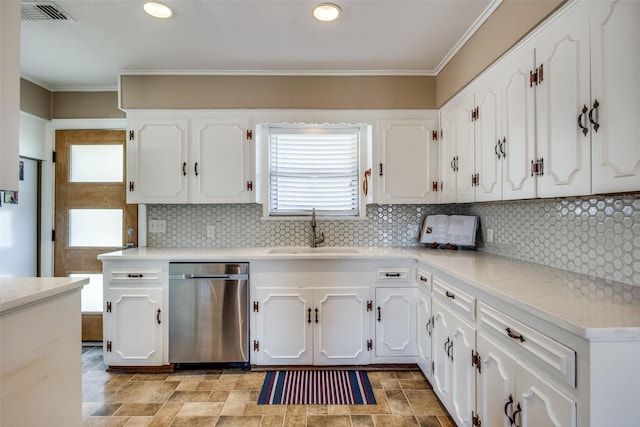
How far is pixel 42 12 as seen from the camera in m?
2.00

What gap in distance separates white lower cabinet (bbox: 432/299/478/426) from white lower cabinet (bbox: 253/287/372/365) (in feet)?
2.18

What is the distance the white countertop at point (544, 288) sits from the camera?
0.95 meters

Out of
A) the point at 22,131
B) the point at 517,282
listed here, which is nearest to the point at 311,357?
the point at 517,282

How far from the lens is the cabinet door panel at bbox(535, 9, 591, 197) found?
4.35ft

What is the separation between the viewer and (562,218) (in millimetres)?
1824

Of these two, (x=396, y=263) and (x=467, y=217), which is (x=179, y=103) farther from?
(x=467, y=217)

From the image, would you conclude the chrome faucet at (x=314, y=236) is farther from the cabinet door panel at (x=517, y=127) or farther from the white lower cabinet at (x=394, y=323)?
the cabinet door panel at (x=517, y=127)

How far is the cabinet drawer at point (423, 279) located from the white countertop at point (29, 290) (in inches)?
80.8

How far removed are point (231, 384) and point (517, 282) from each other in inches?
81.1

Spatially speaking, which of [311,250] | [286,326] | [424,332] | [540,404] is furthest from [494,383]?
[311,250]

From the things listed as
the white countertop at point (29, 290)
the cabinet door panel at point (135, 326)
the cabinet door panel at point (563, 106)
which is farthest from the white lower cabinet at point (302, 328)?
the cabinet door panel at point (563, 106)

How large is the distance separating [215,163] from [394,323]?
204 centimetres

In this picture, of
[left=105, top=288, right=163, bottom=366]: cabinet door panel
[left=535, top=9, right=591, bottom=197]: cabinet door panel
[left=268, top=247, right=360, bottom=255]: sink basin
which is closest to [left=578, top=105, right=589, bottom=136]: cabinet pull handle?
[left=535, top=9, right=591, bottom=197]: cabinet door panel

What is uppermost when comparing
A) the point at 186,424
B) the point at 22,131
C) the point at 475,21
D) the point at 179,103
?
the point at 475,21
